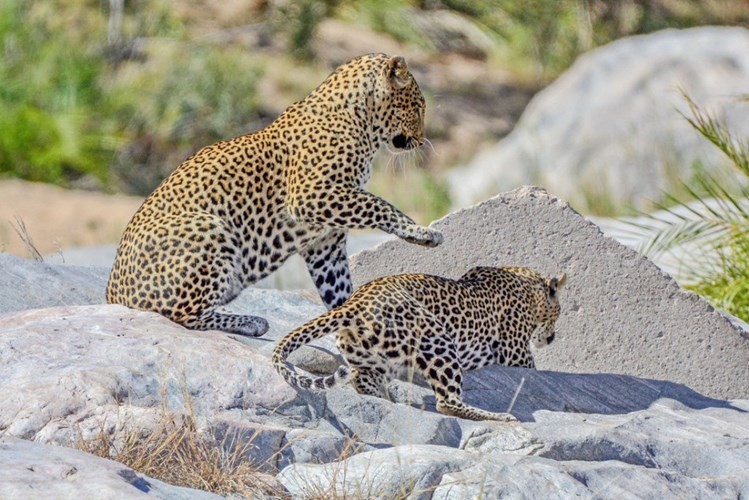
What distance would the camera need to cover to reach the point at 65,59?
30.9 metres

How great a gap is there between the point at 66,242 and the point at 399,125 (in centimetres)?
1275

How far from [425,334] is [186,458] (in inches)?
66.9

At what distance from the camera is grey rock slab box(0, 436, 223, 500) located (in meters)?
6.61

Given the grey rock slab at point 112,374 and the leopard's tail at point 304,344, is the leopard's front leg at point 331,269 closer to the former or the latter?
the grey rock slab at point 112,374

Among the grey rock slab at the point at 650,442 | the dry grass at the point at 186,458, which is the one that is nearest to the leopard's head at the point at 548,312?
the grey rock slab at the point at 650,442

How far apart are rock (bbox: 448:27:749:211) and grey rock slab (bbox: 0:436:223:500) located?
48.4 feet

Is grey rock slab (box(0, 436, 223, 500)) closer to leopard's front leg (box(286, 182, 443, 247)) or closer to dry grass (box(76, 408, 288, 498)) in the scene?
dry grass (box(76, 408, 288, 498))

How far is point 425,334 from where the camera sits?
8.89 meters

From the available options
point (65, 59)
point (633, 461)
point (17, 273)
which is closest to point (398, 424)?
point (633, 461)

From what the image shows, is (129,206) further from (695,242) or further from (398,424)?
(398,424)

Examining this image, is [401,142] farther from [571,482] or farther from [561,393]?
[571,482]

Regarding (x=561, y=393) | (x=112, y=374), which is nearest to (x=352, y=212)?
(x=561, y=393)

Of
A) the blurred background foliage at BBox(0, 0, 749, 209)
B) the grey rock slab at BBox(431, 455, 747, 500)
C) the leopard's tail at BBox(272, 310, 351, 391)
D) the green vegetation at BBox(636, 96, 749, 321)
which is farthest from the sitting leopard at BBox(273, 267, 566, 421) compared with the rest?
the blurred background foliage at BBox(0, 0, 749, 209)

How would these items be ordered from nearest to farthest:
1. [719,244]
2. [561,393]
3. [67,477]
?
[67,477]
[561,393]
[719,244]
